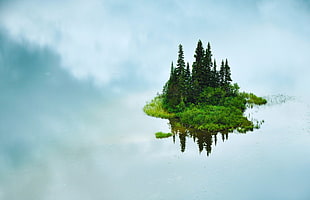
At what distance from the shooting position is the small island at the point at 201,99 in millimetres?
41531

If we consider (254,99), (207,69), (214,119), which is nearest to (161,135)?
(214,119)

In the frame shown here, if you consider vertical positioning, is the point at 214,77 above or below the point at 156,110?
above

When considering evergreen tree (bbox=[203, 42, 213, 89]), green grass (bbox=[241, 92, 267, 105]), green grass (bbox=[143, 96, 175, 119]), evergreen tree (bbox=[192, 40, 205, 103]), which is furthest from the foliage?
green grass (bbox=[241, 92, 267, 105])

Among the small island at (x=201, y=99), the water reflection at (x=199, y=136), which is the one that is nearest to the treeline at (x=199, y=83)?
the small island at (x=201, y=99)

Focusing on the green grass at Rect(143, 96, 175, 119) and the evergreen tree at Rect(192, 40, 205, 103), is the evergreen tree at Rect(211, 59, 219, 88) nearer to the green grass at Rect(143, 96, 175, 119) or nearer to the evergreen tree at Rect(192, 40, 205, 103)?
the evergreen tree at Rect(192, 40, 205, 103)

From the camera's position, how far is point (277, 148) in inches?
1246

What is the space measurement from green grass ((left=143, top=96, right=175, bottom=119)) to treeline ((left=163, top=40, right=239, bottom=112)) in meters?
1.09

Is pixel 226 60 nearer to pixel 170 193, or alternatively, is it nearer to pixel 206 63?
pixel 206 63

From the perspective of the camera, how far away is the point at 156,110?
5009 cm

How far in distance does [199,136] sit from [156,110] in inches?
574

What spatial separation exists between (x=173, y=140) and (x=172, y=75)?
19524mm

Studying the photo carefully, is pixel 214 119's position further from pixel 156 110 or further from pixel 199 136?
pixel 156 110

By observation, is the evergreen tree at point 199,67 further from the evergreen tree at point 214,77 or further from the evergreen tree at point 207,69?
the evergreen tree at point 214,77

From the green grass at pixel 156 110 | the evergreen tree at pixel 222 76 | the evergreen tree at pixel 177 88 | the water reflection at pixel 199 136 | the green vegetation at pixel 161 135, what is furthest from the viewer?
the evergreen tree at pixel 222 76
